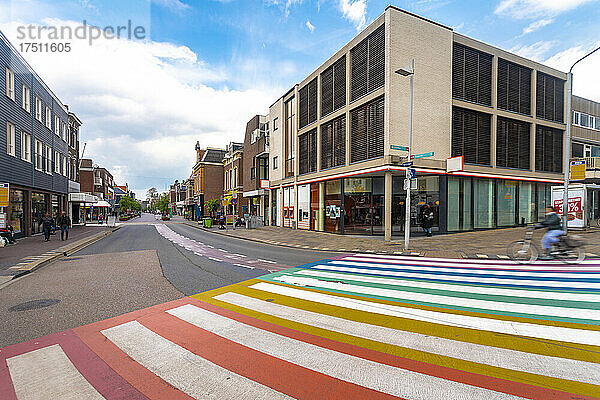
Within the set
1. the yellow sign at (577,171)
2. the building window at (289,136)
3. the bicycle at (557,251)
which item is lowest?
the bicycle at (557,251)

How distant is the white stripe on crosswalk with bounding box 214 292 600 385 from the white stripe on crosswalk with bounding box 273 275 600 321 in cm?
174

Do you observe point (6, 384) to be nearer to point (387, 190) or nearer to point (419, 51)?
point (387, 190)

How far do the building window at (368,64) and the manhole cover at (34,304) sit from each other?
59.8 feet

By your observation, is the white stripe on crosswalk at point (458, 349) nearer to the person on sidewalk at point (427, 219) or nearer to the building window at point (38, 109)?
the person on sidewalk at point (427, 219)

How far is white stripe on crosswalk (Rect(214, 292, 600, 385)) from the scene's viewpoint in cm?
338

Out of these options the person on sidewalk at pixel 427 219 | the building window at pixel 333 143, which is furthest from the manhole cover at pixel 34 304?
the building window at pixel 333 143

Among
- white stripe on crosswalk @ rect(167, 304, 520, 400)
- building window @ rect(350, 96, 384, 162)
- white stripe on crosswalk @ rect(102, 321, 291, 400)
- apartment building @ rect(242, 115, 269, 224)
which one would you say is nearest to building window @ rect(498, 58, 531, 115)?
building window @ rect(350, 96, 384, 162)

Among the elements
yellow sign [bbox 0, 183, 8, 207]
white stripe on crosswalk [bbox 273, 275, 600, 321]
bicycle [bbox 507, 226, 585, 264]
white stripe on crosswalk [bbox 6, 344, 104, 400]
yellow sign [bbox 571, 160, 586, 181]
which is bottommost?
white stripe on crosswalk [bbox 6, 344, 104, 400]

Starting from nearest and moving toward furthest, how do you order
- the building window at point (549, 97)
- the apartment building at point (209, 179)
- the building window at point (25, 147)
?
the building window at point (25, 147) < the building window at point (549, 97) < the apartment building at point (209, 179)

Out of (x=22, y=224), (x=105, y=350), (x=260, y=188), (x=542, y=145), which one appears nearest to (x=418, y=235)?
(x=542, y=145)

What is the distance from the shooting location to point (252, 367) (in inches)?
141

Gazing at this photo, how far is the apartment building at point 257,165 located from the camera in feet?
119

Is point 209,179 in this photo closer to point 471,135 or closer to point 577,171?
point 471,135

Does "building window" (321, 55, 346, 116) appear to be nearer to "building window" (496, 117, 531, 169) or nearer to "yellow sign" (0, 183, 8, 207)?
"building window" (496, 117, 531, 169)
